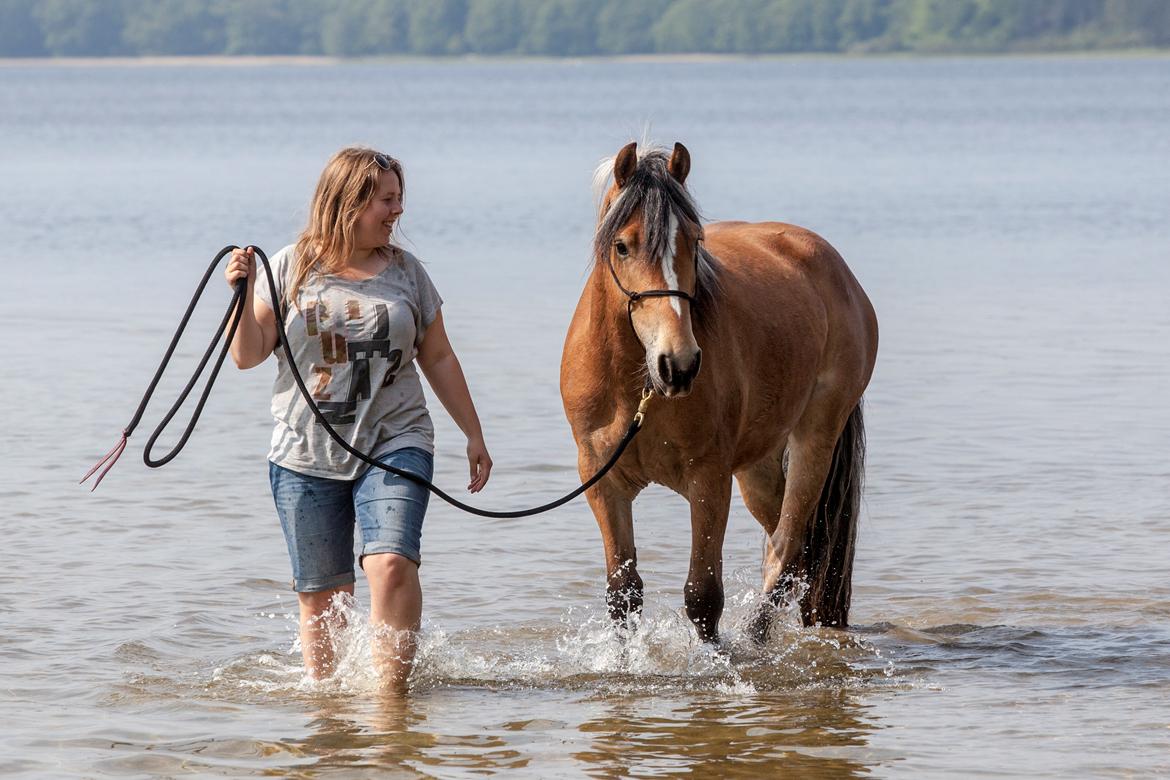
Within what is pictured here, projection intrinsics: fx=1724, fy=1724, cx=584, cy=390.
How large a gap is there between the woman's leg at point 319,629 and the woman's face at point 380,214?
44.3 inches

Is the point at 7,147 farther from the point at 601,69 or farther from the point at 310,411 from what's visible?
the point at 601,69

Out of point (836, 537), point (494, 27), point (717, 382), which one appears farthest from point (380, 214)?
point (494, 27)

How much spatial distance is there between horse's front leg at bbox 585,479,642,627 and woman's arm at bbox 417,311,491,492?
55 centimetres

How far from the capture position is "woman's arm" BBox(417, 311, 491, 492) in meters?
5.54

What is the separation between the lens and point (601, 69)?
158875mm

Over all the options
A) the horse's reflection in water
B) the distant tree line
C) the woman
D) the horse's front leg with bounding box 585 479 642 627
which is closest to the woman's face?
the woman

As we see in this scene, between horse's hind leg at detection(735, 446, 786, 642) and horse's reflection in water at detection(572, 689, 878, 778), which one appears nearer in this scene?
horse's reflection in water at detection(572, 689, 878, 778)

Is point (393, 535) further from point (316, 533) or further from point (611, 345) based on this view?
point (611, 345)

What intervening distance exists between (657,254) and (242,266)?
1273mm

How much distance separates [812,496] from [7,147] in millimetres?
51168

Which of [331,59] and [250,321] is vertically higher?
[331,59]

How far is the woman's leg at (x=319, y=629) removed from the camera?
559 cm

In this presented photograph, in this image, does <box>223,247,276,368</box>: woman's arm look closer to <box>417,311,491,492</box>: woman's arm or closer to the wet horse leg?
<box>417,311,491,492</box>: woman's arm

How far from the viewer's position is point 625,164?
546cm
